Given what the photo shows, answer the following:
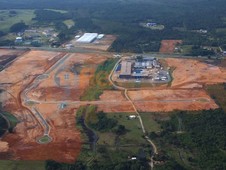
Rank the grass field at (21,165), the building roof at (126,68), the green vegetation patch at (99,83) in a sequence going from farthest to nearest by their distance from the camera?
the building roof at (126,68), the green vegetation patch at (99,83), the grass field at (21,165)

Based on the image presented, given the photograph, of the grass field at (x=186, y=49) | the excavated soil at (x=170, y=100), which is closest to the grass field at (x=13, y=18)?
the grass field at (x=186, y=49)

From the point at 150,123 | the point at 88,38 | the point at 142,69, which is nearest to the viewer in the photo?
the point at 150,123

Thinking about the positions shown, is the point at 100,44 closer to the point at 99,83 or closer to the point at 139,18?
the point at 99,83

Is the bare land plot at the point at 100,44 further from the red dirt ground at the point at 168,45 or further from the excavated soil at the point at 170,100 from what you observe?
the excavated soil at the point at 170,100

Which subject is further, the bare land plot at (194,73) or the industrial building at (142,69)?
the industrial building at (142,69)

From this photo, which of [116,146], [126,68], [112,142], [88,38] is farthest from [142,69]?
[116,146]

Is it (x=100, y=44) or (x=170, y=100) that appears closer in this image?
(x=170, y=100)
